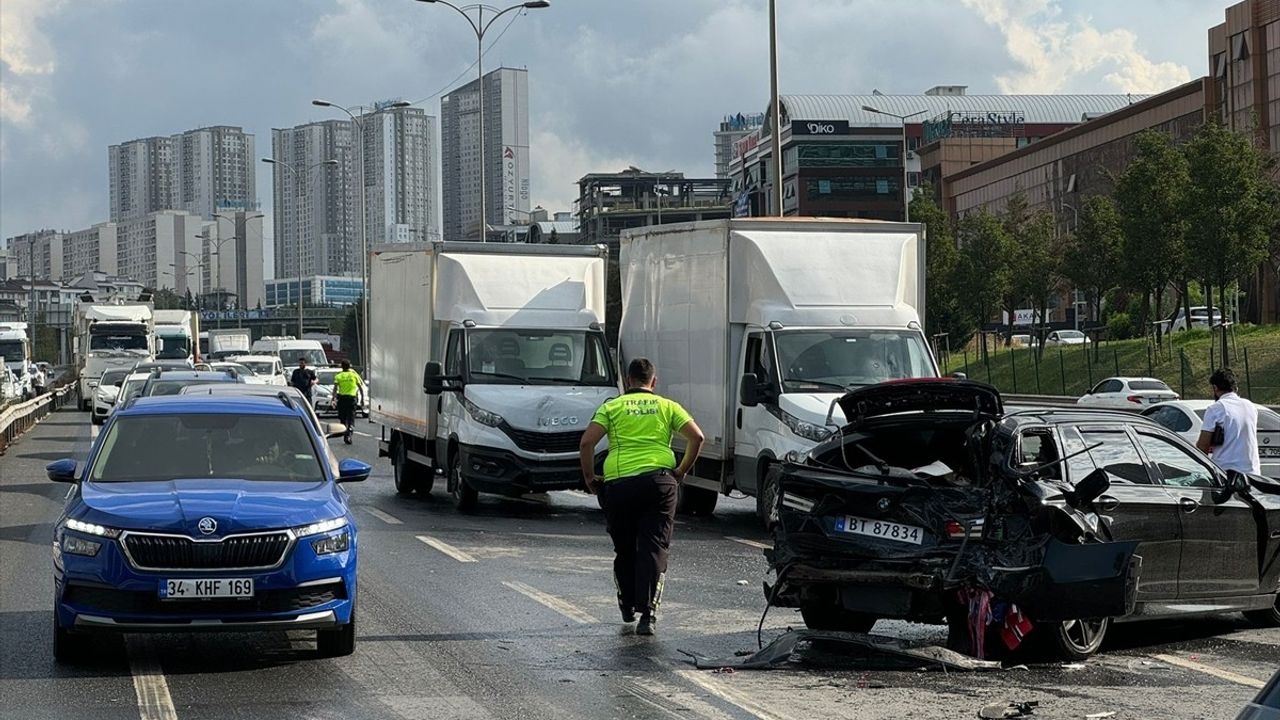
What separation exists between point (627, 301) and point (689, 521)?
3480 millimetres

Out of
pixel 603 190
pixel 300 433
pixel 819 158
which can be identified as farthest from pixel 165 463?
pixel 603 190

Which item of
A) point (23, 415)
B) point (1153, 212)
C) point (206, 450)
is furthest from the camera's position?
point (1153, 212)

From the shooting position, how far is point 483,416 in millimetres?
20125

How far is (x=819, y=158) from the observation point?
479 feet

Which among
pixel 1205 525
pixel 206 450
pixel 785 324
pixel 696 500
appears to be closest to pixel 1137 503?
pixel 1205 525

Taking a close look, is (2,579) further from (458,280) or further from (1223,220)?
(1223,220)

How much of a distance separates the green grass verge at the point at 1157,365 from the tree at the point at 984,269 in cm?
234

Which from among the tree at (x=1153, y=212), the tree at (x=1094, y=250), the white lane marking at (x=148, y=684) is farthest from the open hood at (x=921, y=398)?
the tree at (x=1094, y=250)

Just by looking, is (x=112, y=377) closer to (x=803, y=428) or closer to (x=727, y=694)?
(x=803, y=428)

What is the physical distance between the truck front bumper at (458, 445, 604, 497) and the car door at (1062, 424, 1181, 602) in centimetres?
976

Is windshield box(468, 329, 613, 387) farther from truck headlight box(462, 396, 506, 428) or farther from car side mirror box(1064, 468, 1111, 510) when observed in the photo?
car side mirror box(1064, 468, 1111, 510)

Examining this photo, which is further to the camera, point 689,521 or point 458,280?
point 458,280

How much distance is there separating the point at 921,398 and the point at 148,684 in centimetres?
461

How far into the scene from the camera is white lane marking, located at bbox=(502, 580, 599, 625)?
11.7 m
